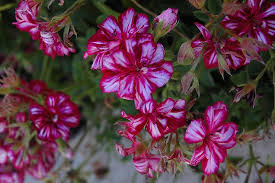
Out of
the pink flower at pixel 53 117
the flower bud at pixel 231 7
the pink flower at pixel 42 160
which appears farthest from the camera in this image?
the pink flower at pixel 42 160

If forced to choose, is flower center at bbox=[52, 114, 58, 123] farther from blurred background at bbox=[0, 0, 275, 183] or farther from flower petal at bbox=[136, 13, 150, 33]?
flower petal at bbox=[136, 13, 150, 33]

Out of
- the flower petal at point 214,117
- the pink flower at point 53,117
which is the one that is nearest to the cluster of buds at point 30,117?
the pink flower at point 53,117

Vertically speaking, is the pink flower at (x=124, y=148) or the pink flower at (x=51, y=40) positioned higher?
the pink flower at (x=51, y=40)

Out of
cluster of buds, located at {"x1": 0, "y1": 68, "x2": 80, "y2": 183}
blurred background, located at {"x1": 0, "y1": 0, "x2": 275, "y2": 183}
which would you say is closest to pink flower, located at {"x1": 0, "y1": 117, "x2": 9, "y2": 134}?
cluster of buds, located at {"x1": 0, "y1": 68, "x2": 80, "y2": 183}

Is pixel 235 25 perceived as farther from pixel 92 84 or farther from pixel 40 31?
pixel 92 84

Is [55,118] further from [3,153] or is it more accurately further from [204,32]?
[204,32]

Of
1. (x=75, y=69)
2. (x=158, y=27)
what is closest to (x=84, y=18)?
(x=75, y=69)

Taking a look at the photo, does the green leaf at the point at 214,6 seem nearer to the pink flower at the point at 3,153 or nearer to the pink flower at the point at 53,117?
the pink flower at the point at 53,117
